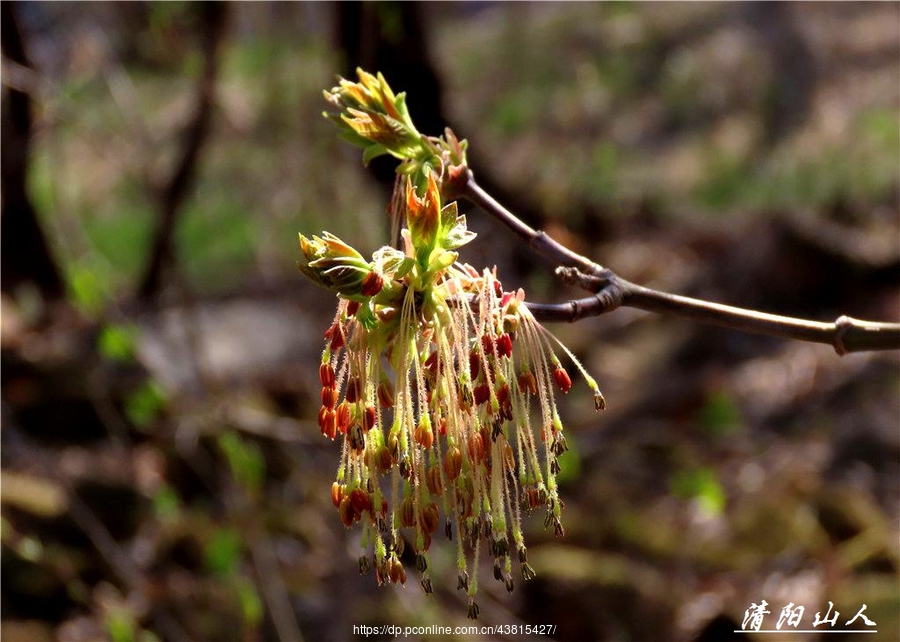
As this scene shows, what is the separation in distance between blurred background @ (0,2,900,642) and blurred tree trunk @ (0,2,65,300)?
0.7 inches

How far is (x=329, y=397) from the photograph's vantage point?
137cm

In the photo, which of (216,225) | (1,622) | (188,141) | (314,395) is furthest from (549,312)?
(216,225)

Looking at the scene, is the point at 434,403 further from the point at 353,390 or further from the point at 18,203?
the point at 18,203

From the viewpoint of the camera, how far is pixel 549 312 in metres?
1.41

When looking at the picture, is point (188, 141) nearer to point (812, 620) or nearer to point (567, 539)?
point (567, 539)

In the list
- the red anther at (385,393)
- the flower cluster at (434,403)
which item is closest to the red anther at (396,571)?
the flower cluster at (434,403)

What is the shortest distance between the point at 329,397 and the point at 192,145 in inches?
199

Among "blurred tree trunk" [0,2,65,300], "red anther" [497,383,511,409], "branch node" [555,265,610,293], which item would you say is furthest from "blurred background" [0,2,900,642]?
"red anther" [497,383,511,409]

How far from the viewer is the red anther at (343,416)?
1.41m

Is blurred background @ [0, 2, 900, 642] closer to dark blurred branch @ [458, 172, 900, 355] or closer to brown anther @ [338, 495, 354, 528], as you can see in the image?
dark blurred branch @ [458, 172, 900, 355]

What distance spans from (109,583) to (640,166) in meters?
5.89

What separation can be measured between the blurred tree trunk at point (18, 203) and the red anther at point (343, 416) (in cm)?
445

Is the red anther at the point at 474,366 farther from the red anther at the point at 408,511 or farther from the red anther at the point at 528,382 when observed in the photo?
the red anther at the point at 408,511

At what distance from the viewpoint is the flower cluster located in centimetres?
136
